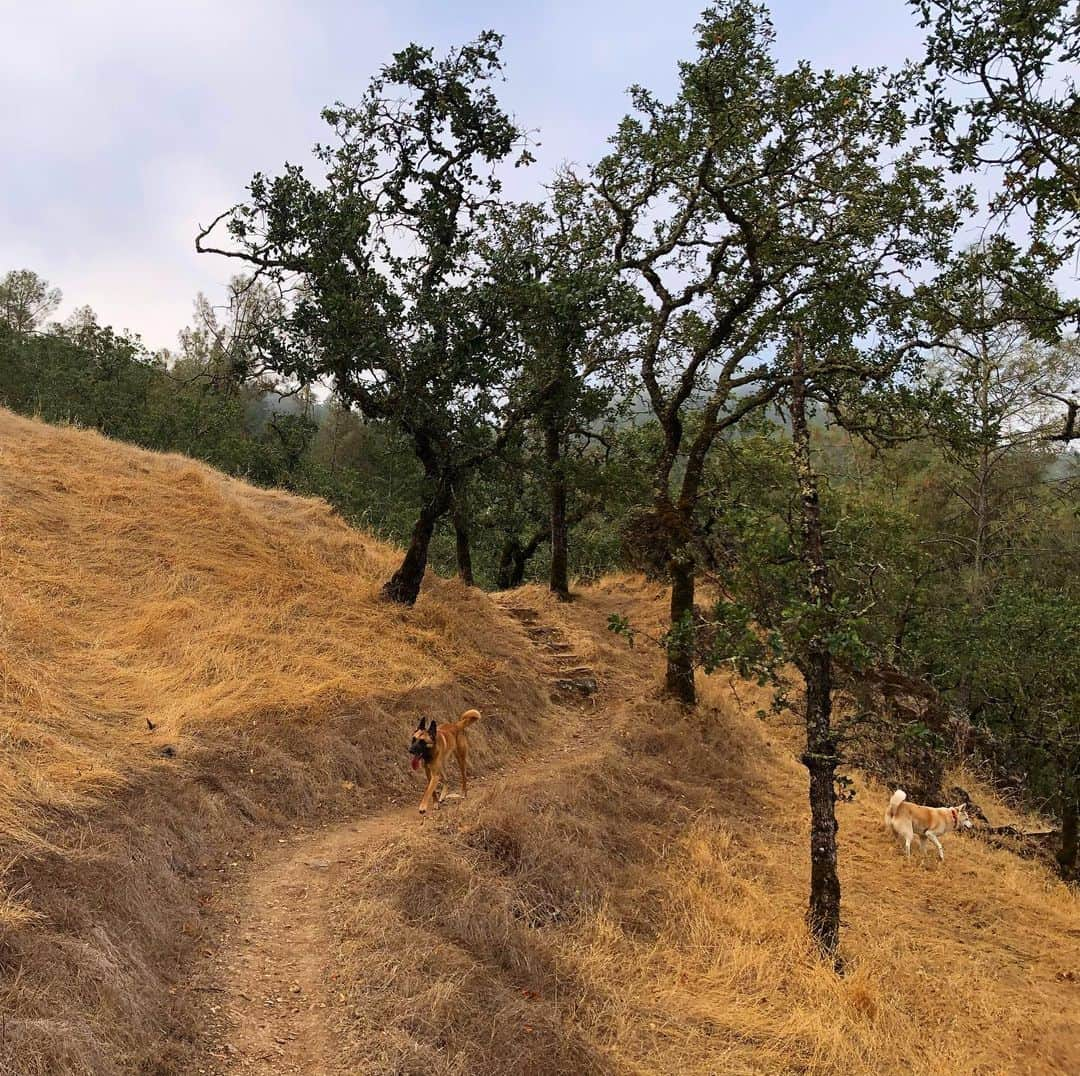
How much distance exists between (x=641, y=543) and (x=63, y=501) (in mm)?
12580

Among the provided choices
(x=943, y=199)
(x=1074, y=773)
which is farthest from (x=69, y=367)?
(x=1074, y=773)

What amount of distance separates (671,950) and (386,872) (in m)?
2.82

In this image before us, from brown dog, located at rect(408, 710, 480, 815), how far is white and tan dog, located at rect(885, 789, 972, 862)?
6206 mm

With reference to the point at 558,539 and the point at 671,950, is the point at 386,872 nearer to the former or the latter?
the point at 671,950

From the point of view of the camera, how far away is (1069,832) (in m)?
13.7

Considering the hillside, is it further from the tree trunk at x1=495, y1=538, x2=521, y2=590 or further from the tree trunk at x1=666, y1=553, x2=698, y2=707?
the tree trunk at x1=495, y1=538, x2=521, y2=590

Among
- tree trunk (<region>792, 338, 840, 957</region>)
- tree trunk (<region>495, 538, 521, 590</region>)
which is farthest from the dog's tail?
tree trunk (<region>495, 538, 521, 590</region>)

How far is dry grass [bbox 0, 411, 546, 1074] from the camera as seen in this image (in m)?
4.62

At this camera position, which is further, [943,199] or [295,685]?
[943,199]

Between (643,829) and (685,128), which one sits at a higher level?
(685,128)

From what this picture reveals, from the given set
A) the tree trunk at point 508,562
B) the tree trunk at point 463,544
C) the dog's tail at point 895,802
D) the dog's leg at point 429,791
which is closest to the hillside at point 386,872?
the dog's leg at point 429,791

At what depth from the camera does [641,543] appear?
64.3 feet

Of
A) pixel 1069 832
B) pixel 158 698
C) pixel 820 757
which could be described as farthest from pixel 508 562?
pixel 820 757

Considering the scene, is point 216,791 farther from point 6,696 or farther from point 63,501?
point 63,501
